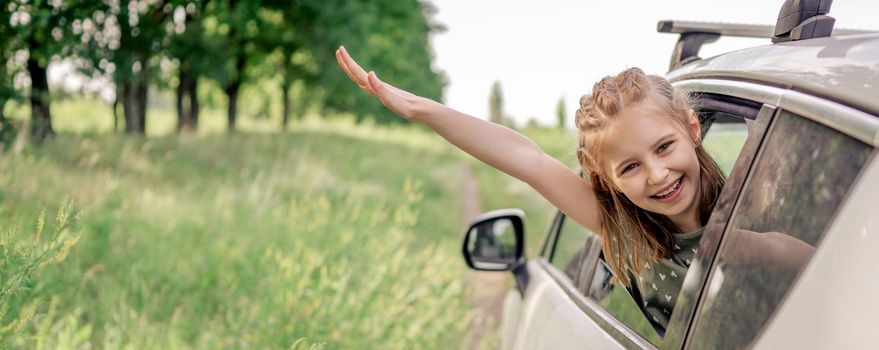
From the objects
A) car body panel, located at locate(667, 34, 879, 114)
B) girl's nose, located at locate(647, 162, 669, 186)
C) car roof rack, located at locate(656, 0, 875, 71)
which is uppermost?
car roof rack, located at locate(656, 0, 875, 71)

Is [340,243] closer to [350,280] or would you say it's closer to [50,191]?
[350,280]

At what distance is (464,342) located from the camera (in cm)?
568

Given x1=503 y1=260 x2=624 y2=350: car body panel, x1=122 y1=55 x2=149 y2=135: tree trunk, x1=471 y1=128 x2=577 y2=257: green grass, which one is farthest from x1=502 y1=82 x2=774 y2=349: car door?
x1=122 y1=55 x2=149 y2=135: tree trunk

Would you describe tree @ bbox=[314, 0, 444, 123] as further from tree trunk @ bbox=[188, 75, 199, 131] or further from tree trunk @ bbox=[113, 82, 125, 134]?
tree trunk @ bbox=[113, 82, 125, 134]

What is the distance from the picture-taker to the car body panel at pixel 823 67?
4.50ft

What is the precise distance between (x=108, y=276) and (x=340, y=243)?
68.1 inches

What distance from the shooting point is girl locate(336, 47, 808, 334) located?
2004mm

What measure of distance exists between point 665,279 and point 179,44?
1706 centimetres

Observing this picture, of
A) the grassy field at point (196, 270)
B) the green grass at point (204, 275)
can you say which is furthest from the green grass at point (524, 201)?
the green grass at point (204, 275)

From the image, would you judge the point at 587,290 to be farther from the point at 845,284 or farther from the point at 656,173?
→ the point at 845,284

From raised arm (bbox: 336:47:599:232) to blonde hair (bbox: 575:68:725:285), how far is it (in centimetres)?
5

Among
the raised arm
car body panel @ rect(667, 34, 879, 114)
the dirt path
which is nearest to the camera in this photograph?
car body panel @ rect(667, 34, 879, 114)

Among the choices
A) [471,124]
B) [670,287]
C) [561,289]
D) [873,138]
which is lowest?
[561,289]

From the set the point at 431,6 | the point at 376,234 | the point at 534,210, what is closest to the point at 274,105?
the point at 431,6
